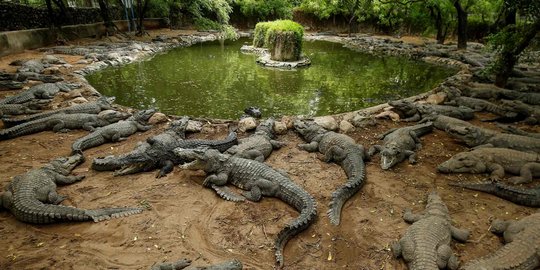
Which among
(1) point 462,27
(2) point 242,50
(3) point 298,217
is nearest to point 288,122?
(3) point 298,217

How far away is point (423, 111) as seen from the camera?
25.4ft

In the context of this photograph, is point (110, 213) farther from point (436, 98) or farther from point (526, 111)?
point (526, 111)

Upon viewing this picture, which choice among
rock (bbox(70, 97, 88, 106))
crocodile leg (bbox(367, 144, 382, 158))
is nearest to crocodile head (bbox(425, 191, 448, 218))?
crocodile leg (bbox(367, 144, 382, 158))

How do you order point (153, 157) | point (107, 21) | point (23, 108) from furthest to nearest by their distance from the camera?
1. point (107, 21)
2. point (23, 108)
3. point (153, 157)

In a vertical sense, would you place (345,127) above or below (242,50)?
below

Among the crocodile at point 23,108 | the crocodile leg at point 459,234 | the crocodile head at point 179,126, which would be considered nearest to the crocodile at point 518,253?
the crocodile leg at point 459,234

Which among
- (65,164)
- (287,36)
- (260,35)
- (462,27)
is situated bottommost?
(65,164)

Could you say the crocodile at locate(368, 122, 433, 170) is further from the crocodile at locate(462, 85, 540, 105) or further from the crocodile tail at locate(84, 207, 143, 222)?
the crocodile tail at locate(84, 207, 143, 222)

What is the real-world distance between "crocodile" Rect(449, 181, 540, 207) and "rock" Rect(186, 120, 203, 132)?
207 inches

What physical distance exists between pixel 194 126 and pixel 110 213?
311 cm

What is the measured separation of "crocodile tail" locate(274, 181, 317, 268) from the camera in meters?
3.59

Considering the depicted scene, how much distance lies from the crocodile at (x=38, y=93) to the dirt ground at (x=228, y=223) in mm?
3005

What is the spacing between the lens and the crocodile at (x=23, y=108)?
7464 mm

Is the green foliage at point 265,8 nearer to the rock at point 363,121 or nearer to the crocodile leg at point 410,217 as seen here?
the rock at point 363,121
